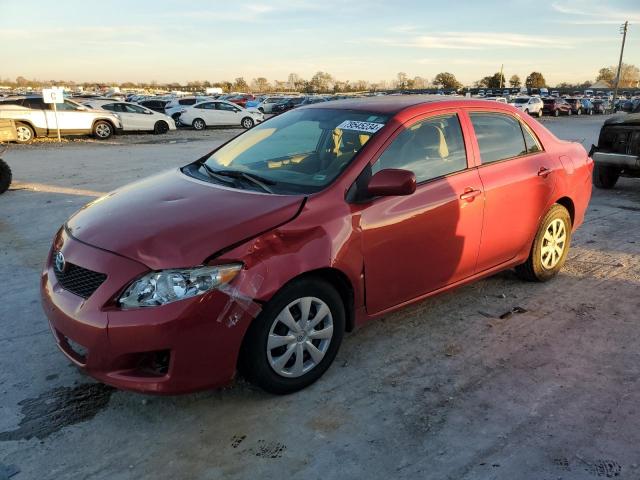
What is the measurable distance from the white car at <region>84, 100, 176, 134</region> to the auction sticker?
1952 cm

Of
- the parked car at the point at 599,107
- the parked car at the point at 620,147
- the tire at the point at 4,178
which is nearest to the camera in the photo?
the parked car at the point at 620,147

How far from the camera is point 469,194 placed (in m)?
3.87

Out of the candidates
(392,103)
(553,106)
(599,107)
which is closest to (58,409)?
(392,103)

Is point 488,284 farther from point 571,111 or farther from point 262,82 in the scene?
point 262,82

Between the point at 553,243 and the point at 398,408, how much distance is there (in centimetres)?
263

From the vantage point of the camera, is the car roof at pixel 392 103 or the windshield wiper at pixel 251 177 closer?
the windshield wiper at pixel 251 177

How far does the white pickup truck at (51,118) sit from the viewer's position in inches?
706

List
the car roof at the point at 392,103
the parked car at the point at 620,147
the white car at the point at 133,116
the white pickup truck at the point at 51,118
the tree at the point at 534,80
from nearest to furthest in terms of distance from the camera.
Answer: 1. the car roof at the point at 392,103
2. the parked car at the point at 620,147
3. the white pickup truck at the point at 51,118
4. the white car at the point at 133,116
5. the tree at the point at 534,80

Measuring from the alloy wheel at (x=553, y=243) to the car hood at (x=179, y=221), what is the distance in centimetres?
266

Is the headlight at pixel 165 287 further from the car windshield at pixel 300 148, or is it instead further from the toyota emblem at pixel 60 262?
the car windshield at pixel 300 148

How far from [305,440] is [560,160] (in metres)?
3.43

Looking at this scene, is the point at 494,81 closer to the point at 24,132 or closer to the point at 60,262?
the point at 24,132

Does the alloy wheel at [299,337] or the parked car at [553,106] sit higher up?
the parked car at [553,106]

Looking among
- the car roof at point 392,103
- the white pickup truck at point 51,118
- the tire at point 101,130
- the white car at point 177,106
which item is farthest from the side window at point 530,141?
the white car at point 177,106
